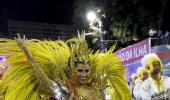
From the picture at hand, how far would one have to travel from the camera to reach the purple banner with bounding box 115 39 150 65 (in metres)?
8.53

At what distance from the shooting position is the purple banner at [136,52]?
853cm

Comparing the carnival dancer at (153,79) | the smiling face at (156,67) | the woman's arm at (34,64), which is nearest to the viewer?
the woman's arm at (34,64)

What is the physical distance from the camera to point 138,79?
8656 mm

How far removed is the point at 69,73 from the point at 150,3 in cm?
876

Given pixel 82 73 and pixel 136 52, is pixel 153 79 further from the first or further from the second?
pixel 82 73

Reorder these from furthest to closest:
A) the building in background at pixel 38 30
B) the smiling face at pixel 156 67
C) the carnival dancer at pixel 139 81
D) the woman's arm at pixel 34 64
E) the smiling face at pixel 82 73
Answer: the building in background at pixel 38 30 → the carnival dancer at pixel 139 81 → the smiling face at pixel 156 67 → the smiling face at pixel 82 73 → the woman's arm at pixel 34 64

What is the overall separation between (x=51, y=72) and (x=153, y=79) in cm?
360

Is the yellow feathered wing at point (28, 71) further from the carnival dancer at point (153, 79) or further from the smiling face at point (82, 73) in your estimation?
the carnival dancer at point (153, 79)

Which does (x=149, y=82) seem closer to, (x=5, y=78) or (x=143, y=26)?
(x=5, y=78)

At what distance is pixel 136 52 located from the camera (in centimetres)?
895

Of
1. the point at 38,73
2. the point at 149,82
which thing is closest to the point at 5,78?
the point at 38,73

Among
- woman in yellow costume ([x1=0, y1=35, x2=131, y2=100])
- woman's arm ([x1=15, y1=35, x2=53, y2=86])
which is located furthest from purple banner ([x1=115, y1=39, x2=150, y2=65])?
woman's arm ([x1=15, y1=35, x2=53, y2=86])

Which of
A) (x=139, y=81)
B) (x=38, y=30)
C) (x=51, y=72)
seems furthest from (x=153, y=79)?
(x=38, y=30)

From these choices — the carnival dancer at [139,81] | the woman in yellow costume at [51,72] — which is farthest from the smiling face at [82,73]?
the carnival dancer at [139,81]
